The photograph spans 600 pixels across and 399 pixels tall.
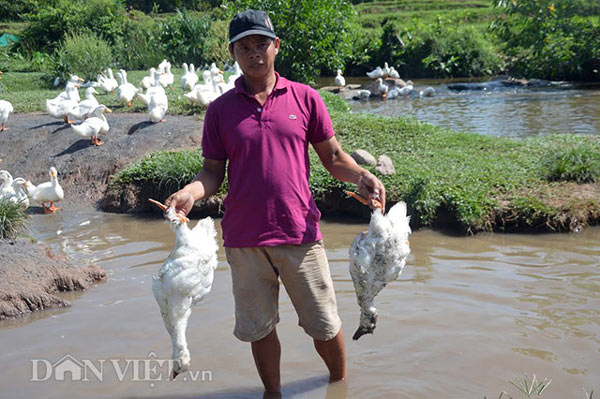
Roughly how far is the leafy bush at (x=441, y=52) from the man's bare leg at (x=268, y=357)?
22.0 meters

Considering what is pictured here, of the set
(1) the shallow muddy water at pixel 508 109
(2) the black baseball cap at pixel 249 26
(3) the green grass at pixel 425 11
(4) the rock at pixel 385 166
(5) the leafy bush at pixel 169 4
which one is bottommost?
(1) the shallow muddy water at pixel 508 109

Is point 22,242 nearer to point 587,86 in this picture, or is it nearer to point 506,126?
point 506,126

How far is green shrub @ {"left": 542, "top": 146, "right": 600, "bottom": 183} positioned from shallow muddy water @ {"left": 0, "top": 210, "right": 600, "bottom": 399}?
37.1 inches

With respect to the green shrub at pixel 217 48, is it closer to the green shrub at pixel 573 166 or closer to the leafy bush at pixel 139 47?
the leafy bush at pixel 139 47

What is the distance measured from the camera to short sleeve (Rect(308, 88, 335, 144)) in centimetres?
326

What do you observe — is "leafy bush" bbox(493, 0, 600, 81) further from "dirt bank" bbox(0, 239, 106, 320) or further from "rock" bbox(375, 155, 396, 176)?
"dirt bank" bbox(0, 239, 106, 320)

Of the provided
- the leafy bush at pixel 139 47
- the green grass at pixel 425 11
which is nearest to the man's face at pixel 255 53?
the leafy bush at pixel 139 47

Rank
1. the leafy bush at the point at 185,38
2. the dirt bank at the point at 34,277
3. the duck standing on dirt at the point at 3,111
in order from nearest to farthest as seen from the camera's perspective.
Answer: the dirt bank at the point at 34,277
the duck standing on dirt at the point at 3,111
the leafy bush at the point at 185,38

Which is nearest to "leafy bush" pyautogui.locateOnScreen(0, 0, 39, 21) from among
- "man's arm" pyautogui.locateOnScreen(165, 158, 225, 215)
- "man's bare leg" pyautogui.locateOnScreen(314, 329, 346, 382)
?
"man's arm" pyautogui.locateOnScreen(165, 158, 225, 215)

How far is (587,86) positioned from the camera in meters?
19.1

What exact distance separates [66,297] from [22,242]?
0.78m

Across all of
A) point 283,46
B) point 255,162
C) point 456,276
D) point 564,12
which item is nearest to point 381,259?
point 255,162

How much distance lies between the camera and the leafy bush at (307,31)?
15.3m

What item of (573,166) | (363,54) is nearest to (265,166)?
(573,166)
